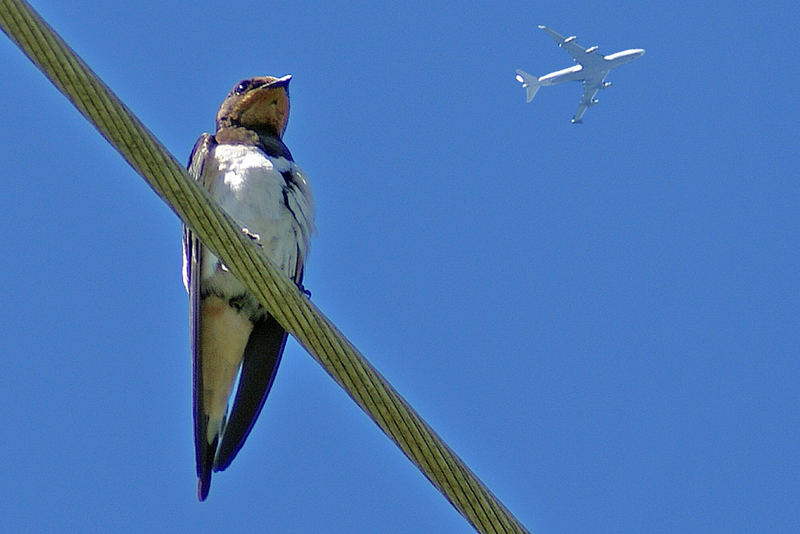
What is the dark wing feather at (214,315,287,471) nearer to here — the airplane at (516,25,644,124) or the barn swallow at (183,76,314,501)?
the barn swallow at (183,76,314,501)

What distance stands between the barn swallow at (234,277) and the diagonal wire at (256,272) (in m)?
2.51

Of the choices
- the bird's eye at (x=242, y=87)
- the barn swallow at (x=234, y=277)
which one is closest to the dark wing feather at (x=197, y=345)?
the barn swallow at (x=234, y=277)

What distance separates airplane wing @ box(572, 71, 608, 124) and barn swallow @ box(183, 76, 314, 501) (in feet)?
74.3

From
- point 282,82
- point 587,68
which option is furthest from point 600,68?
point 282,82

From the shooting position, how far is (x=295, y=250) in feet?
26.0

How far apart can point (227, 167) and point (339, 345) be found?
3.83 m

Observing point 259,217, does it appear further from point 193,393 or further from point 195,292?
point 193,393

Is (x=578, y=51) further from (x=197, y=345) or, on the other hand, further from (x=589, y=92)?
(x=197, y=345)

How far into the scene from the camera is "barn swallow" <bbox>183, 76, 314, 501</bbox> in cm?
725

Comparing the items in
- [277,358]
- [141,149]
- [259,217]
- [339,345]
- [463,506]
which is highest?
[259,217]

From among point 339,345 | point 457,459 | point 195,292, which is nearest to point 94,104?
point 339,345

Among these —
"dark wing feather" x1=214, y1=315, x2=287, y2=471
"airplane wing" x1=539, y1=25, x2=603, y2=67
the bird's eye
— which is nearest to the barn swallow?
"dark wing feather" x1=214, y1=315, x2=287, y2=471

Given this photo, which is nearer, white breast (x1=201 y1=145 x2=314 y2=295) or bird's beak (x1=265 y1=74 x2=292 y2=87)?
white breast (x1=201 y1=145 x2=314 y2=295)

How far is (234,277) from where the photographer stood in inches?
295
